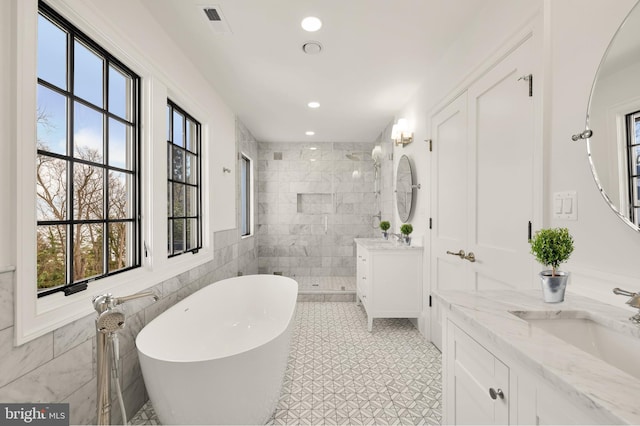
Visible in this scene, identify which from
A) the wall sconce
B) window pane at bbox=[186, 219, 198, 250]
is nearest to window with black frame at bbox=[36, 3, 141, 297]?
window pane at bbox=[186, 219, 198, 250]

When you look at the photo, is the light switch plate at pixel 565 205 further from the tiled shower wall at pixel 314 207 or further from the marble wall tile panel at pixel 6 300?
the tiled shower wall at pixel 314 207

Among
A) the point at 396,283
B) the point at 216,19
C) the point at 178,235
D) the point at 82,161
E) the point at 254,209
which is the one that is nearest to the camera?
the point at 82,161

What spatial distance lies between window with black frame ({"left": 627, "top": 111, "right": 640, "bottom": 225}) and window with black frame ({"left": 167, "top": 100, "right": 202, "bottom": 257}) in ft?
8.89

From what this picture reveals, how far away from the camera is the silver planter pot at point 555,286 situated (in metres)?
1.09

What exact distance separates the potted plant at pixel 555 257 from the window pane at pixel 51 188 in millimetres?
2104

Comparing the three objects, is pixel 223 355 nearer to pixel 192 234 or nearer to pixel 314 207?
pixel 192 234

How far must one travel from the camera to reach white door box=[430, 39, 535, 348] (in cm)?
160

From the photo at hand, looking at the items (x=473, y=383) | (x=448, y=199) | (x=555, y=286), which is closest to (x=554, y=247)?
(x=555, y=286)

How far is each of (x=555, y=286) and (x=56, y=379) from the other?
6.76 feet

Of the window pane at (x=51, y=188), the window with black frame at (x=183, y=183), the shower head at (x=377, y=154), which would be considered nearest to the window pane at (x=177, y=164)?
the window with black frame at (x=183, y=183)

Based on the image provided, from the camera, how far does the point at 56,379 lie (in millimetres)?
1286

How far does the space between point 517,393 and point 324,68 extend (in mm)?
2710

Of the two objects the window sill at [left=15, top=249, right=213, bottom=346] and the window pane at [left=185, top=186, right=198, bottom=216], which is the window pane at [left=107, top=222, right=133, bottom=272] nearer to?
the window sill at [left=15, top=249, right=213, bottom=346]

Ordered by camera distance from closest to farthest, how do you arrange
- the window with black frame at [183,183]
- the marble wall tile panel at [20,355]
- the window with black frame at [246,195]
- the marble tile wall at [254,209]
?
the marble wall tile panel at [20,355] → the window with black frame at [183,183] → the marble tile wall at [254,209] → the window with black frame at [246,195]
